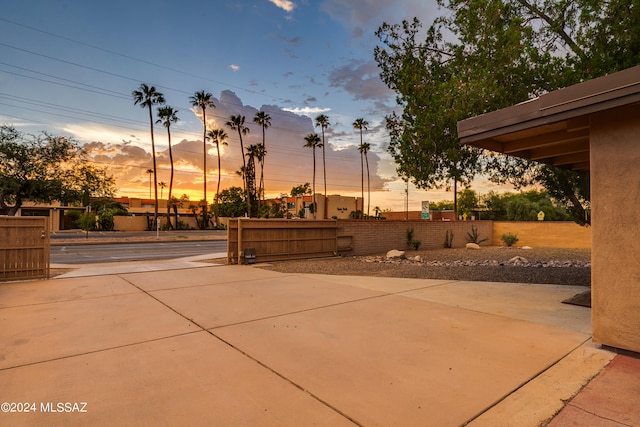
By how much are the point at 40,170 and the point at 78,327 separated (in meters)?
33.4

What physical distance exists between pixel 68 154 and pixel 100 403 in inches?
1488

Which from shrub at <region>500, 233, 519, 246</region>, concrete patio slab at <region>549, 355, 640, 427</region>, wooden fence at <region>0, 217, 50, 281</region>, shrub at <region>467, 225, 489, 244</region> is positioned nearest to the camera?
concrete patio slab at <region>549, 355, 640, 427</region>

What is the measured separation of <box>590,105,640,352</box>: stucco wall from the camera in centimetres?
404

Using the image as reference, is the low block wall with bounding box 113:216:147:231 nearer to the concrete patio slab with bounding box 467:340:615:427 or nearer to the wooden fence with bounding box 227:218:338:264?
the wooden fence with bounding box 227:218:338:264

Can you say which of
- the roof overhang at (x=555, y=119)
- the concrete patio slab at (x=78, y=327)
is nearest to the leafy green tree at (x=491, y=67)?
the roof overhang at (x=555, y=119)

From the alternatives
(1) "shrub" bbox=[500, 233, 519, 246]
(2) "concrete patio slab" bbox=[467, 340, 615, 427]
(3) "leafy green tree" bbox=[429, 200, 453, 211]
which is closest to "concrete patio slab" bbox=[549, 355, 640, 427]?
(2) "concrete patio slab" bbox=[467, 340, 615, 427]

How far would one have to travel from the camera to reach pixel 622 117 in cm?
414

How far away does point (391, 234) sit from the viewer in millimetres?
19062

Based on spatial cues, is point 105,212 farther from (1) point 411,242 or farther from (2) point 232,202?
(1) point 411,242

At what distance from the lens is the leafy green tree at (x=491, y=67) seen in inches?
323

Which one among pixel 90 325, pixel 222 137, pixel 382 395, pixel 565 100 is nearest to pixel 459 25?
pixel 565 100

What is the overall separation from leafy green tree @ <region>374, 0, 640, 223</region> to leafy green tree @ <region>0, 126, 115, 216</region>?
3231 centimetres

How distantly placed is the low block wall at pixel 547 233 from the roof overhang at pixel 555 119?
19.5 meters

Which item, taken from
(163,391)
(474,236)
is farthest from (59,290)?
(474,236)
